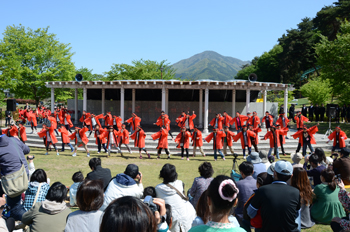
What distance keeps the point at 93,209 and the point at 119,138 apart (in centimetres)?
1004

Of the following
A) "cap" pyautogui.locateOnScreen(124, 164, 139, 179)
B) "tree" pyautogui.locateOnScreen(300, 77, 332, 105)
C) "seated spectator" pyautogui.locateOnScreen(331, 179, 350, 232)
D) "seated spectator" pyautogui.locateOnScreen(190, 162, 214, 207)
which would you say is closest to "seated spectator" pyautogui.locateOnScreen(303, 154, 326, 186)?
"seated spectator" pyautogui.locateOnScreen(331, 179, 350, 232)

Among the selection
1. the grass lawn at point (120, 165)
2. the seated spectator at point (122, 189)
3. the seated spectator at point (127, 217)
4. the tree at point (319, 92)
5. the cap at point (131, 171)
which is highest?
the tree at point (319, 92)

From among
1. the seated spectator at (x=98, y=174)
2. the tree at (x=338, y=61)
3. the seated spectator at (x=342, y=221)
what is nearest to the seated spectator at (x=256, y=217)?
the seated spectator at (x=342, y=221)

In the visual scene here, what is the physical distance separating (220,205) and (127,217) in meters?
0.93

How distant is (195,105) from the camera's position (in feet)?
69.3

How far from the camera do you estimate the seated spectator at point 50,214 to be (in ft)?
10.7

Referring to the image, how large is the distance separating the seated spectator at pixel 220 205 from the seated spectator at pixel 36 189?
143 inches

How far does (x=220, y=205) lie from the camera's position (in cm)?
207

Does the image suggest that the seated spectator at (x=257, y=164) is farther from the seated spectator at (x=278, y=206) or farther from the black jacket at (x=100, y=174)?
the black jacket at (x=100, y=174)

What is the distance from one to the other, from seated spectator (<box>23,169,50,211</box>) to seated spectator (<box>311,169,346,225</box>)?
4.89 m

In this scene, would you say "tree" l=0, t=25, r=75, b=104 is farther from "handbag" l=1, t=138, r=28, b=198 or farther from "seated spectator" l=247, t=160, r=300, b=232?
"seated spectator" l=247, t=160, r=300, b=232

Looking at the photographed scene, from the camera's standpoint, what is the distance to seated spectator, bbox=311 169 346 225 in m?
4.75

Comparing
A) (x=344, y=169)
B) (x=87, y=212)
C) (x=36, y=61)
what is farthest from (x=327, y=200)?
(x=36, y=61)

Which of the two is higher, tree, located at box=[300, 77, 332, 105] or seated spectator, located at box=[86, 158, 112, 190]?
tree, located at box=[300, 77, 332, 105]
